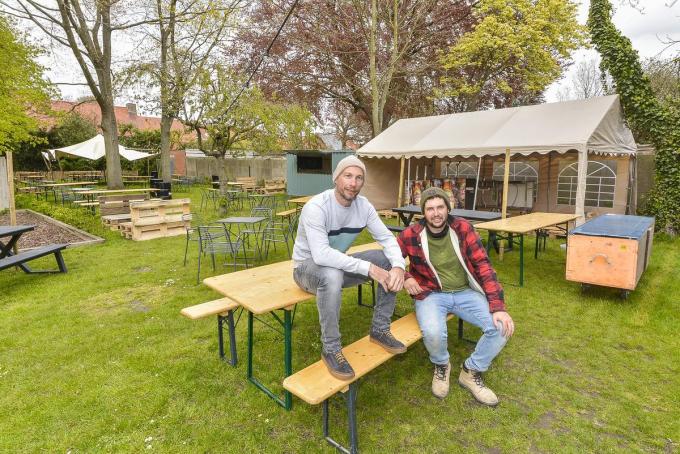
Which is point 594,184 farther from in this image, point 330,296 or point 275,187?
point 275,187

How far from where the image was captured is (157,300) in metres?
4.79

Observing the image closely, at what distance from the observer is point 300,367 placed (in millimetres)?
3156

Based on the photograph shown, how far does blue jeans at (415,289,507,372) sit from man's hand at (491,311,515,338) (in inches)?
1.1

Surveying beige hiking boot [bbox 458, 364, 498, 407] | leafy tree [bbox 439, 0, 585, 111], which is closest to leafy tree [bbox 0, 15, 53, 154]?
leafy tree [bbox 439, 0, 585, 111]

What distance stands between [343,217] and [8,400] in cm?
275

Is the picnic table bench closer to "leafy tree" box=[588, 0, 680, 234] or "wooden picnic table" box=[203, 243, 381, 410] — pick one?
"wooden picnic table" box=[203, 243, 381, 410]

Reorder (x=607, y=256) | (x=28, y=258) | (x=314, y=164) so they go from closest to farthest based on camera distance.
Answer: (x=607, y=256) → (x=28, y=258) → (x=314, y=164)

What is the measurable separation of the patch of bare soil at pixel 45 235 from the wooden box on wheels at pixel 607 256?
902cm

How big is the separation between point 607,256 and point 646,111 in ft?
20.6

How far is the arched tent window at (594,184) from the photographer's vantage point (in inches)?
390

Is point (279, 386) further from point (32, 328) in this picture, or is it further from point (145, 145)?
point (145, 145)

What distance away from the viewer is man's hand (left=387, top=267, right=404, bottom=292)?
2.52m

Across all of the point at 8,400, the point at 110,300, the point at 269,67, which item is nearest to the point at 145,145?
the point at 269,67

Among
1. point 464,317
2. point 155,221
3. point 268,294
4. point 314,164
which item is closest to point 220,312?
point 268,294
